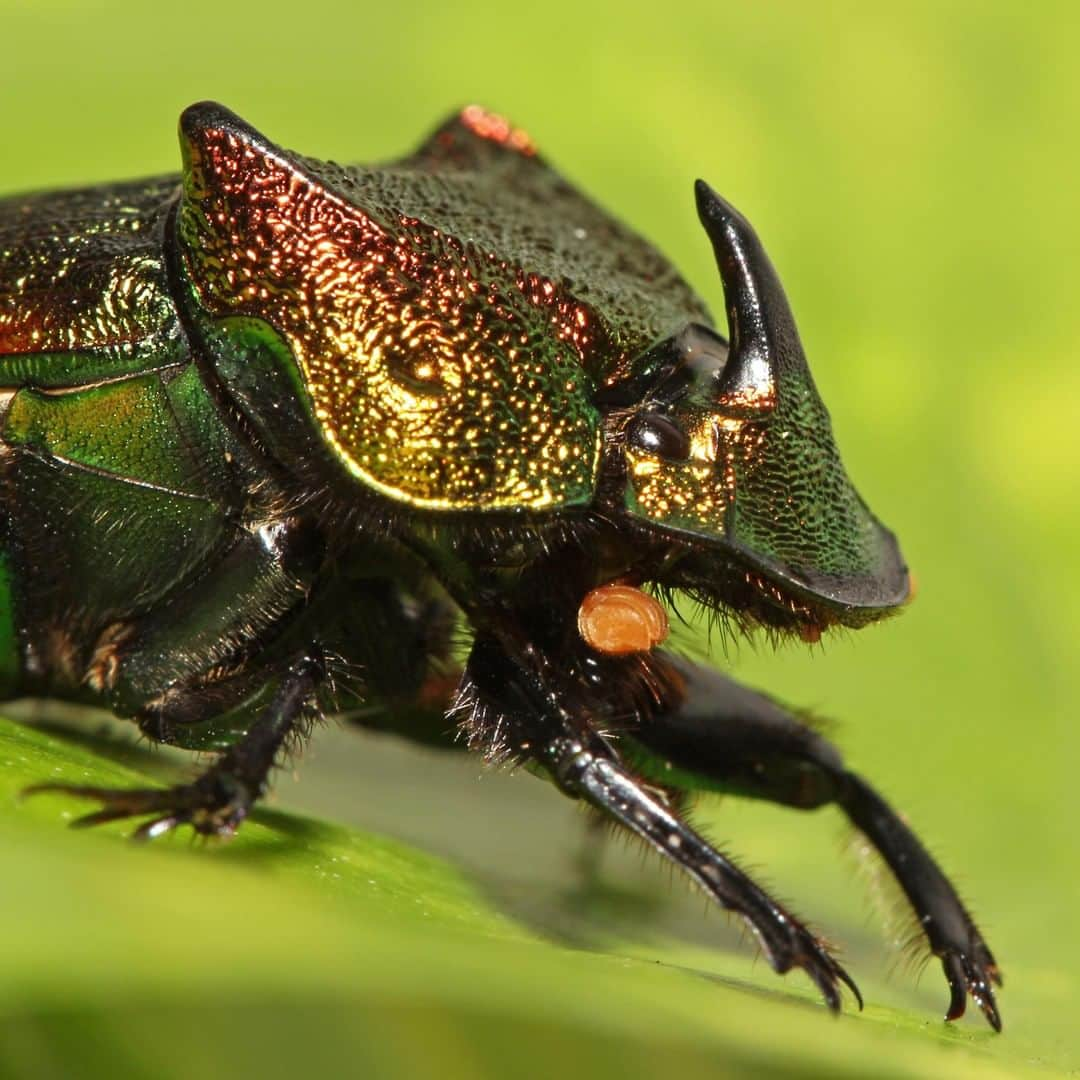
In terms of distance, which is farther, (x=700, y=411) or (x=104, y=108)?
(x=104, y=108)

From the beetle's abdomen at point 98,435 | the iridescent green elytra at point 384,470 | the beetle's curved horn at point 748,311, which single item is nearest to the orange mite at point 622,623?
the iridescent green elytra at point 384,470

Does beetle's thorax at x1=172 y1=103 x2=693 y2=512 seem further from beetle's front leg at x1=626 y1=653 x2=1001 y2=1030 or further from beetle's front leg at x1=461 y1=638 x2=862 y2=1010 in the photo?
beetle's front leg at x1=626 y1=653 x2=1001 y2=1030

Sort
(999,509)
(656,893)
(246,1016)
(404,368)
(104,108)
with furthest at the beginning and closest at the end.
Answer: (104,108) → (999,509) → (656,893) → (404,368) → (246,1016)

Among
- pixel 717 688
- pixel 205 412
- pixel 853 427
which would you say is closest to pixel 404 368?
pixel 205 412

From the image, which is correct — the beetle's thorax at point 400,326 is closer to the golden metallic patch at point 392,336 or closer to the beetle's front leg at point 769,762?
the golden metallic patch at point 392,336

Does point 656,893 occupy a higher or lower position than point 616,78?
lower

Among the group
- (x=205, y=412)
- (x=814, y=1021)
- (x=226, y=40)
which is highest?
(x=226, y=40)

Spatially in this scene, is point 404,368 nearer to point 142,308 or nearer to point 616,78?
point 142,308

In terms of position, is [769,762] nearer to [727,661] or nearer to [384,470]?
[727,661]
